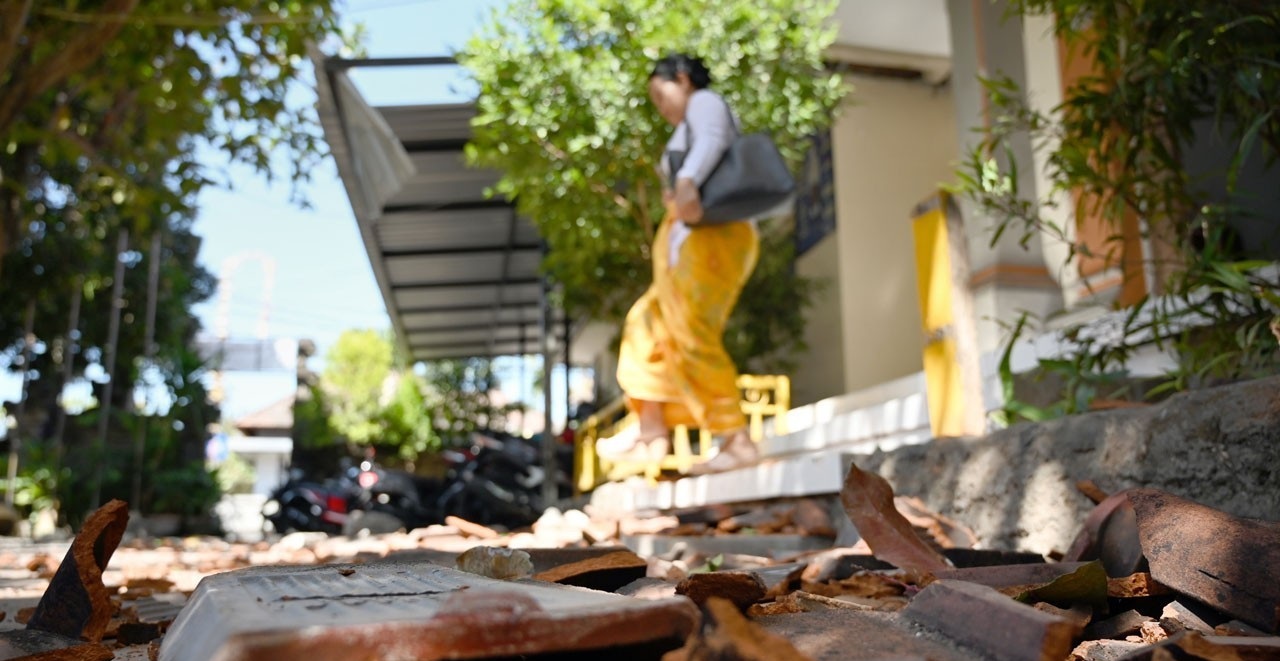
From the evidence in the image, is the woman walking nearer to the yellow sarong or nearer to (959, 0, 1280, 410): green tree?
the yellow sarong

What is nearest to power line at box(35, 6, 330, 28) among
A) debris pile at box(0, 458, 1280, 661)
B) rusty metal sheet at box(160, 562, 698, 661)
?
debris pile at box(0, 458, 1280, 661)

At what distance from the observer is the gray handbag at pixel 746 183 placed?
4.47m

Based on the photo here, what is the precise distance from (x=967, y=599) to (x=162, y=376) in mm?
14900

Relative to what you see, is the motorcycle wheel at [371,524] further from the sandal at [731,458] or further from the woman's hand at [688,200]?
the woman's hand at [688,200]

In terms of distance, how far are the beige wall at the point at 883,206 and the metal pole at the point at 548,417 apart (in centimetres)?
277

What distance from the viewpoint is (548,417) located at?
10.1 m

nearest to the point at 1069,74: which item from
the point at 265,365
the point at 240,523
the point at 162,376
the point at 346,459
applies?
the point at 162,376

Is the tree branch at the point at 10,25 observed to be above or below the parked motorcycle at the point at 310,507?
above

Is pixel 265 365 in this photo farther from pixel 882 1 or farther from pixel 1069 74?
pixel 1069 74

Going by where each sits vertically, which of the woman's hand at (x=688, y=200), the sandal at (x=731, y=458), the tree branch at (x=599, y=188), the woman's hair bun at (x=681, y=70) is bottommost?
the sandal at (x=731, y=458)

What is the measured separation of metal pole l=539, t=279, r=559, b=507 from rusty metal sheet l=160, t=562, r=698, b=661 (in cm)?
844

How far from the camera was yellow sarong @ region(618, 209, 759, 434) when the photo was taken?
190 inches

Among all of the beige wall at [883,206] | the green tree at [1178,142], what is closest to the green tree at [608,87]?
the beige wall at [883,206]

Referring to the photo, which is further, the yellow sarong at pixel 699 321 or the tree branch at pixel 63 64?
the tree branch at pixel 63 64
